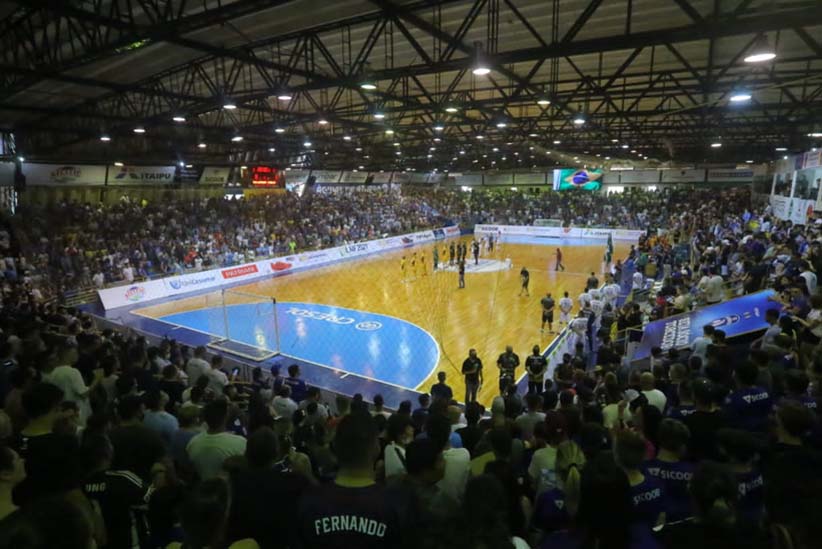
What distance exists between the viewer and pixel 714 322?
29.1 feet

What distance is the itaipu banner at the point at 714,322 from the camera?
27.4 feet

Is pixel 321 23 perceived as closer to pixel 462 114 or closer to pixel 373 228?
pixel 462 114

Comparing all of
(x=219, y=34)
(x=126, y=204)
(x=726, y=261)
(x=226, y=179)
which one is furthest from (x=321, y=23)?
(x=226, y=179)

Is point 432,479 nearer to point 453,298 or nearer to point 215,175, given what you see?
point 453,298

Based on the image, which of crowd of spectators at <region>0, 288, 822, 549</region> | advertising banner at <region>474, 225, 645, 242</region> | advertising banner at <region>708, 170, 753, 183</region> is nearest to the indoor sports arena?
crowd of spectators at <region>0, 288, 822, 549</region>

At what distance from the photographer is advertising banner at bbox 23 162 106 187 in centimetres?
2433

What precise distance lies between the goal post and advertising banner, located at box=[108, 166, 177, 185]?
13284 millimetres

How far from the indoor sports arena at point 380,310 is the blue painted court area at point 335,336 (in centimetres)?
15

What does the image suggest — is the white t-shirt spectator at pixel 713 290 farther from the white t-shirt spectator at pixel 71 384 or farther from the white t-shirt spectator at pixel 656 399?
the white t-shirt spectator at pixel 71 384

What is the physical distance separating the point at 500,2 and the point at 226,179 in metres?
30.1

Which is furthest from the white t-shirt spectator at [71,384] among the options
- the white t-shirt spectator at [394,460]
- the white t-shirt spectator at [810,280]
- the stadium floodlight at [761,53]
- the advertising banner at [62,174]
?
the advertising banner at [62,174]

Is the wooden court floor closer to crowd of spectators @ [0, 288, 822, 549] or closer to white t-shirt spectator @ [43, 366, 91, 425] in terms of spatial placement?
crowd of spectators @ [0, 288, 822, 549]

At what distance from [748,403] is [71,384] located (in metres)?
7.03

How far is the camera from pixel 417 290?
2270cm
